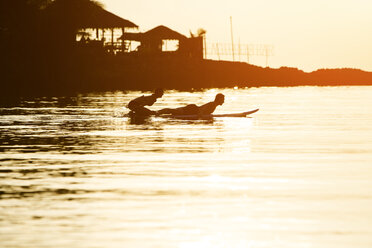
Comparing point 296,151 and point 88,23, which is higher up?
point 88,23

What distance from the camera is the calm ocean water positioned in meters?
10.2

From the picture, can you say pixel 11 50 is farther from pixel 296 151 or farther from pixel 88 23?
pixel 296 151

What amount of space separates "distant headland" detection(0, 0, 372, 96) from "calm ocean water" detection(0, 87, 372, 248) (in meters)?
46.9

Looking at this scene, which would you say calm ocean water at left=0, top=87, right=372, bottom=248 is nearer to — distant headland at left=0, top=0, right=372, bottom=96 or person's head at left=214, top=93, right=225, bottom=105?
person's head at left=214, top=93, right=225, bottom=105

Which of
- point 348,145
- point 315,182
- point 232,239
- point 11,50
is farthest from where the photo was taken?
point 11,50

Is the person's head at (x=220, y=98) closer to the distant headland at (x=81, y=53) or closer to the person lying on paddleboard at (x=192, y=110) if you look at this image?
the person lying on paddleboard at (x=192, y=110)

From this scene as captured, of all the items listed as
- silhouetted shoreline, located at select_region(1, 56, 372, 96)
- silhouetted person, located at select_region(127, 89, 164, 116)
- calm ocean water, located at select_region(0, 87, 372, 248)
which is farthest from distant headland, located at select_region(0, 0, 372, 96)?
calm ocean water, located at select_region(0, 87, 372, 248)

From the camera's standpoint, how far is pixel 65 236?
10133mm

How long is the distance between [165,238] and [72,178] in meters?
5.47

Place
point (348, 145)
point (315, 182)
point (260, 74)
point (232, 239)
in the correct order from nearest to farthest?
point (232, 239) < point (315, 182) < point (348, 145) < point (260, 74)

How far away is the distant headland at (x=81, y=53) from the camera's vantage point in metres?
72.8

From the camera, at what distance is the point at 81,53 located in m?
81.6

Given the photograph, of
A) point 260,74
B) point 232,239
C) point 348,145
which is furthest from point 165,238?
point 260,74

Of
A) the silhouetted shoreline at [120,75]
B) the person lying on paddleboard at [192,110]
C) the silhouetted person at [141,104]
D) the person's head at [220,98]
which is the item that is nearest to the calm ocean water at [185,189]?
the person's head at [220,98]
